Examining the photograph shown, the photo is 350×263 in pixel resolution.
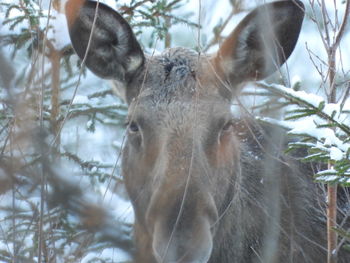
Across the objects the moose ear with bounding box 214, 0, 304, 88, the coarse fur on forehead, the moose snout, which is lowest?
the moose snout

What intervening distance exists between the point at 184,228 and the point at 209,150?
2.84ft

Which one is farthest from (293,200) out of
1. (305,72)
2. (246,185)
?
(305,72)

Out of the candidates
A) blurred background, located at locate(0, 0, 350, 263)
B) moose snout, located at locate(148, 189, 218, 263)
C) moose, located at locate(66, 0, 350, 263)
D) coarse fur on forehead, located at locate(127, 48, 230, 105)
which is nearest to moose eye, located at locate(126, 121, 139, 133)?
moose, located at locate(66, 0, 350, 263)

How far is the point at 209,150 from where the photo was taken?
14.1 feet

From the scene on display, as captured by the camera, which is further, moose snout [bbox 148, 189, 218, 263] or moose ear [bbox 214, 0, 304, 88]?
moose ear [bbox 214, 0, 304, 88]

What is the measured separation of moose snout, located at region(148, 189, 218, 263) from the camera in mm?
3506

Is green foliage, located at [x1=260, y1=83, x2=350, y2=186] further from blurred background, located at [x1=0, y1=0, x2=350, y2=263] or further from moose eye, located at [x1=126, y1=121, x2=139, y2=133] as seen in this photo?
moose eye, located at [x1=126, y1=121, x2=139, y2=133]

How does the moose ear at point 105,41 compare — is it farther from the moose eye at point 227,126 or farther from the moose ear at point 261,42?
the moose eye at point 227,126

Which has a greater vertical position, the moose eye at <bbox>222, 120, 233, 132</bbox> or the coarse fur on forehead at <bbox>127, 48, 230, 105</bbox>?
the coarse fur on forehead at <bbox>127, 48, 230, 105</bbox>

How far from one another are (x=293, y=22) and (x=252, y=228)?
1.63 meters

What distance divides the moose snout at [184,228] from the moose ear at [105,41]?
1590 millimetres

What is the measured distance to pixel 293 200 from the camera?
4.97 m

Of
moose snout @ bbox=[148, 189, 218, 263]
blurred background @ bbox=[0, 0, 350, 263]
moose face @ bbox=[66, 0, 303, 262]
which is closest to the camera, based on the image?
moose snout @ bbox=[148, 189, 218, 263]

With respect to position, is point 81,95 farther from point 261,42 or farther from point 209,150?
point 209,150
